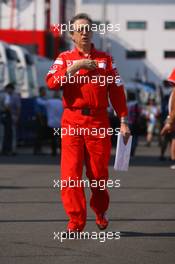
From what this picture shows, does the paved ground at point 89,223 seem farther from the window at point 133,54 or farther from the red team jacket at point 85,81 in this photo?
the window at point 133,54

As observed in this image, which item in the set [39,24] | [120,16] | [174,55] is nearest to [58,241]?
[39,24]

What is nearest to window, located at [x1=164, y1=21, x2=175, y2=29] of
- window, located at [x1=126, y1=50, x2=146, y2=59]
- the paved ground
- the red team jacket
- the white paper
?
window, located at [x1=126, y1=50, x2=146, y2=59]

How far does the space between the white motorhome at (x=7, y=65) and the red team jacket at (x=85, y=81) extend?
856 inches

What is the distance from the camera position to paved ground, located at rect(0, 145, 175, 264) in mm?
9766

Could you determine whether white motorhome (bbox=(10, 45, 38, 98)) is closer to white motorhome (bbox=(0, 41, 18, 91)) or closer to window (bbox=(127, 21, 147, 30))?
white motorhome (bbox=(0, 41, 18, 91))

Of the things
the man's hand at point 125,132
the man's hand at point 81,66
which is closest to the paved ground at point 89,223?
the man's hand at point 125,132

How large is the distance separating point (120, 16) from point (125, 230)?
6760cm

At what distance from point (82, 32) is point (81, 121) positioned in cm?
78

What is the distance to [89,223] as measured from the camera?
1216 cm

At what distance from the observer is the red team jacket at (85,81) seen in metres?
10.5

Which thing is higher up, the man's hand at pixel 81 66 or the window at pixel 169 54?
the man's hand at pixel 81 66

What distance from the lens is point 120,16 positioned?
258 ft

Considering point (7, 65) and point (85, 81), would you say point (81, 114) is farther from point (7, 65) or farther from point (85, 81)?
point (7, 65)

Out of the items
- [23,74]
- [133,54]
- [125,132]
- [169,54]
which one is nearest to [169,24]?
[169,54]
